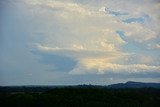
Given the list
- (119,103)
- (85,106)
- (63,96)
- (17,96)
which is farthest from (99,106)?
(17,96)

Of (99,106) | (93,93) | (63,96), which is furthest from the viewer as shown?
(93,93)

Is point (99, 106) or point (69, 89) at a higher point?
point (69, 89)

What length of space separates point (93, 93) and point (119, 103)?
9695mm

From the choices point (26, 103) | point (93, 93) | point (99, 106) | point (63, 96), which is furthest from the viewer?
point (93, 93)

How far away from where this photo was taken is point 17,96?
63.1m

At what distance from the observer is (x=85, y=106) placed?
5688 centimetres

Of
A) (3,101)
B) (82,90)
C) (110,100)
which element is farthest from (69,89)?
(3,101)

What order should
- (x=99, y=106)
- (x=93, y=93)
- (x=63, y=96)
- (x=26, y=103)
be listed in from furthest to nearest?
(x=93, y=93)
(x=63, y=96)
(x=26, y=103)
(x=99, y=106)

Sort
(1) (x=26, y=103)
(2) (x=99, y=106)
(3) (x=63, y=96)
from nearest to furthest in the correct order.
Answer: (2) (x=99, y=106) < (1) (x=26, y=103) < (3) (x=63, y=96)

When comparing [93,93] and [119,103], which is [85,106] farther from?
[93,93]

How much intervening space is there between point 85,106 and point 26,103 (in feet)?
34.3

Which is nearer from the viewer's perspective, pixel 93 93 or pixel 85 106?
pixel 85 106

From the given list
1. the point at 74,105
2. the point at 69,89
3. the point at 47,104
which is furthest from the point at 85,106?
the point at 69,89

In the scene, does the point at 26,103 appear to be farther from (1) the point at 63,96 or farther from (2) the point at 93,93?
(2) the point at 93,93
